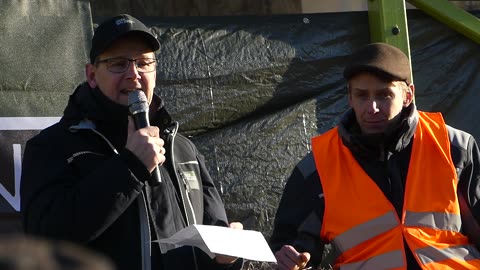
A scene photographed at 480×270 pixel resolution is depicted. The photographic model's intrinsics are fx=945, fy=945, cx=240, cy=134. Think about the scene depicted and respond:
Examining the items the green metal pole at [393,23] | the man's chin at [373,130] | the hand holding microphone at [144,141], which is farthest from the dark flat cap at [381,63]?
the green metal pole at [393,23]

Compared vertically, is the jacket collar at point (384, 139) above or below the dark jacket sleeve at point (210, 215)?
above

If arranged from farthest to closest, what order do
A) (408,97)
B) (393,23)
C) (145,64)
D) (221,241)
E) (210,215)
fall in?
(393,23) → (408,97) → (210,215) → (145,64) → (221,241)

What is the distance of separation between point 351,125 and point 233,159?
4.63ft

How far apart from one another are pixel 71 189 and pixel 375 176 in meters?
1.38

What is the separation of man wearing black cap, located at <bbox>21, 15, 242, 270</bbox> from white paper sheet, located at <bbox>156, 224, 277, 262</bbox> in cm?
14

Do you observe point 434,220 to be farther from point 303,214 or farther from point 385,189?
point 303,214

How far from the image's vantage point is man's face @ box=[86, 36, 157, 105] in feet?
11.1

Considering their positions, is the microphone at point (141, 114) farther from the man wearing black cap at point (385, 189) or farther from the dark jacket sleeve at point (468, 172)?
the dark jacket sleeve at point (468, 172)

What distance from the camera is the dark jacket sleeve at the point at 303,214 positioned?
3.94 m

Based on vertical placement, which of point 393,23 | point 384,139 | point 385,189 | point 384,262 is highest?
point 393,23

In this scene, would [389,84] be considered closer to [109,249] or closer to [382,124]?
[382,124]

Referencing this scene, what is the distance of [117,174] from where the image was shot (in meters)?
3.03

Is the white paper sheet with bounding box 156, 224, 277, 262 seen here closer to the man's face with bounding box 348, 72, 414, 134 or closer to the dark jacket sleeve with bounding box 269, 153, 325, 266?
the dark jacket sleeve with bounding box 269, 153, 325, 266

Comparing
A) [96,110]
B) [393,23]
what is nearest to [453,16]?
[393,23]
